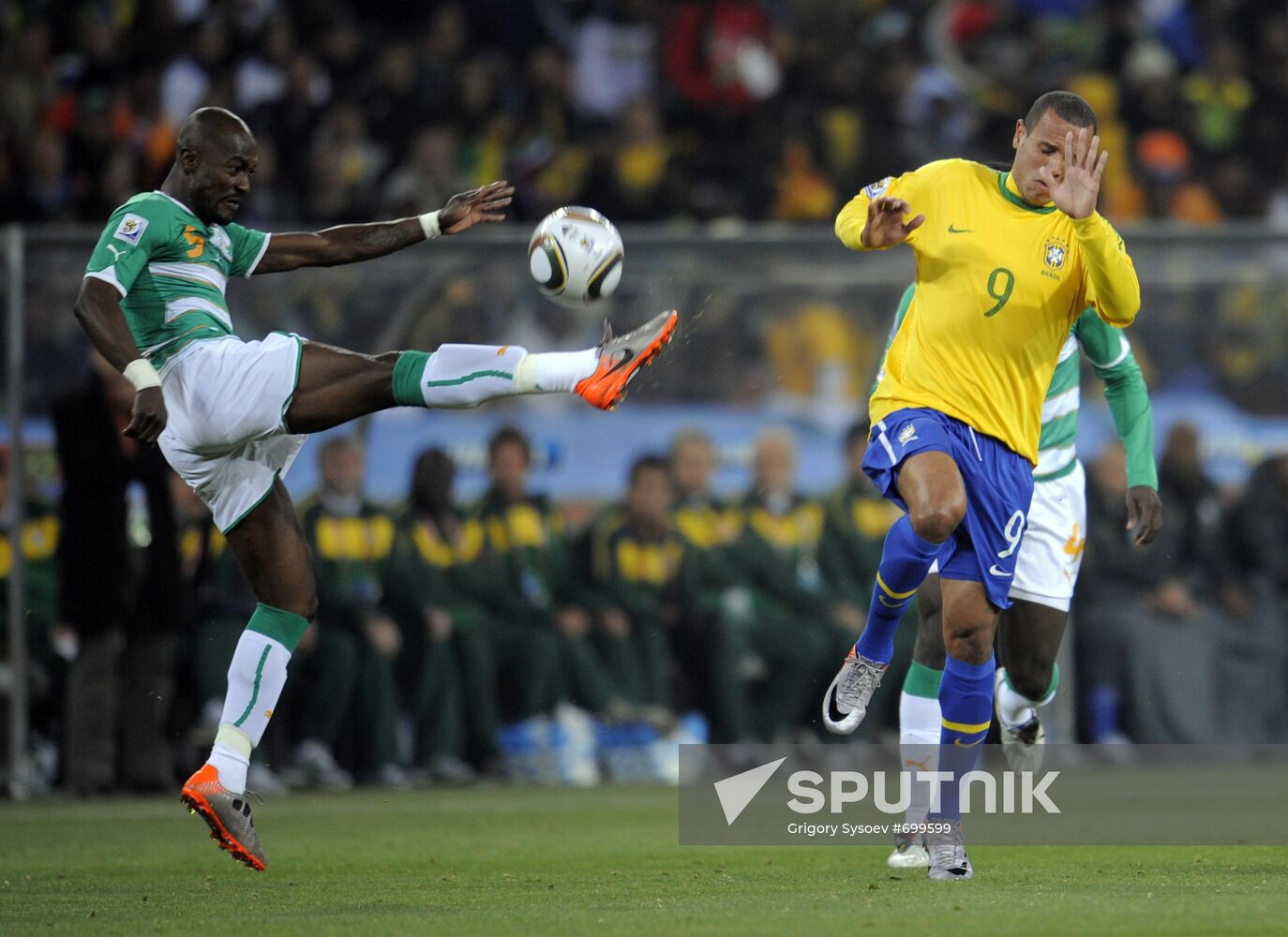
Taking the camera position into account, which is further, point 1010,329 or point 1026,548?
point 1026,548

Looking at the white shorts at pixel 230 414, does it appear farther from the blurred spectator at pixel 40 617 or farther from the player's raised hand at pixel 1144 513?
the blurred spectator at pixel 40 617

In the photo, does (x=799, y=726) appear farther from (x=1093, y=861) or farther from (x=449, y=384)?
(x=449, y=384)

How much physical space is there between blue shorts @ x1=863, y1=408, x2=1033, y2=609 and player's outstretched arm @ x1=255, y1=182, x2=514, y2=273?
1.82 m

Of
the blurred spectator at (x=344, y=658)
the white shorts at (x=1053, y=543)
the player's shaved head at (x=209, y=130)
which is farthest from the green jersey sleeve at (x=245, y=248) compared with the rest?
the blurred spectator at (x=344, y=658)

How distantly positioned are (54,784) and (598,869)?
5.36 meters

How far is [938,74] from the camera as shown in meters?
15.7

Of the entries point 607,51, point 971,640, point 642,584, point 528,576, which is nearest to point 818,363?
point 642,584

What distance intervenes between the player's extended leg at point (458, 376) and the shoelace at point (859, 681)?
129cm

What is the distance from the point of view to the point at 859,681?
6.49 m

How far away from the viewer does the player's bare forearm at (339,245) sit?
7.10m

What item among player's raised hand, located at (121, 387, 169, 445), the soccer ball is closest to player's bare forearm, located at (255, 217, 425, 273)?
the soccer ball

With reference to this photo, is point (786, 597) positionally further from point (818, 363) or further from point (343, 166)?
point (343, 166)

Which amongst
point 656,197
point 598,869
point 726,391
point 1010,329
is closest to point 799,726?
point 726,391

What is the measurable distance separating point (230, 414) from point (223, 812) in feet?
4.52
